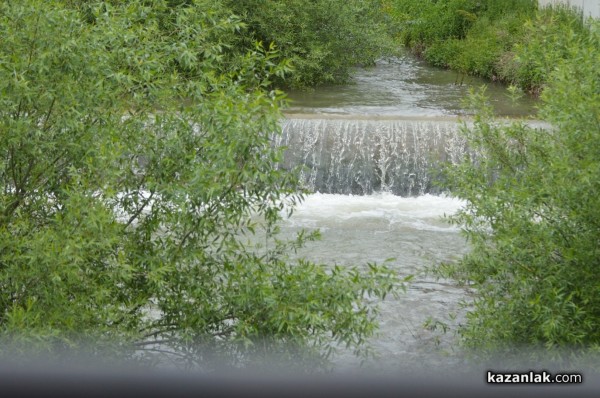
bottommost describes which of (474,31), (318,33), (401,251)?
(401,251)

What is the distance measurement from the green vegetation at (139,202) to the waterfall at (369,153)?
6.69 meters

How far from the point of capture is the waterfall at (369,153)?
435 inches

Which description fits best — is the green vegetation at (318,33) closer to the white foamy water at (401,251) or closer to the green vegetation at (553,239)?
the white foamy water at (401,251)

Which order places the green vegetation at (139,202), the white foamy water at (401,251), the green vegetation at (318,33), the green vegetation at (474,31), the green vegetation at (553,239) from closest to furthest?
the green vegetation at (139,202)
the green vegetation at (553,239)
the white foamy water at (401,251)
the green vegetation at (318,33)
the green vegetation at (474,31)

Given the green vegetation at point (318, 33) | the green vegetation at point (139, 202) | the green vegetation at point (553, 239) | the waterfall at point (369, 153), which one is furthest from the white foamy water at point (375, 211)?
the green vegetation at point (139, 202)

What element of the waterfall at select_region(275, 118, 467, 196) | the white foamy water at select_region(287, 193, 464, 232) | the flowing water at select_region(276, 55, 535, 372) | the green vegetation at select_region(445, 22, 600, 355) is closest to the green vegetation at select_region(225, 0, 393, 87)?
the flowing water at select_region(276, 55, 535, 372)

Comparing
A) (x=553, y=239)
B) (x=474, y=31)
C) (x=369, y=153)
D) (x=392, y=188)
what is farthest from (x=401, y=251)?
(x=474, y=31)

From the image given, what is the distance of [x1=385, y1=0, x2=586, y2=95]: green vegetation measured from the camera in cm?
1599

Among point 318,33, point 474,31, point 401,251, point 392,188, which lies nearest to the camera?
point 401,251

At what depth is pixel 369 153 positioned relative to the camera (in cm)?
1120

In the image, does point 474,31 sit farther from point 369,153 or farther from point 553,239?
point 553,239

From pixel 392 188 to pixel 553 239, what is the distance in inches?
265

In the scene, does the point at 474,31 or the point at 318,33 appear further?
the point at 474,31

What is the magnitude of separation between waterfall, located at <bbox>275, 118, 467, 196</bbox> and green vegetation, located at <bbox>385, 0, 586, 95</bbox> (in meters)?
3.65
